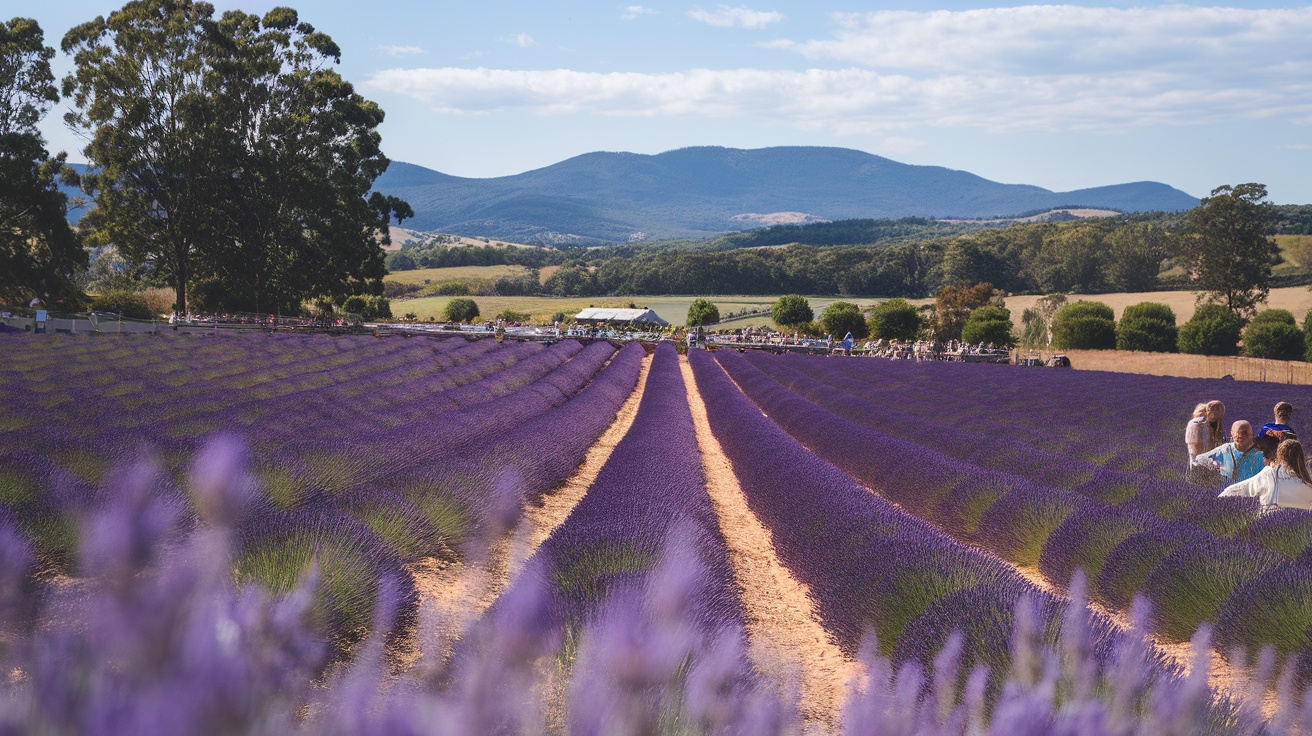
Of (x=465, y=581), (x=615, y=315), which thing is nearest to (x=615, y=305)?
(x=615, y=315)

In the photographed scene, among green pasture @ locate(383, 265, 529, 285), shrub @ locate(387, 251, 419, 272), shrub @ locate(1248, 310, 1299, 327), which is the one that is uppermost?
shrub @ locate(387, 251, 419, 272)

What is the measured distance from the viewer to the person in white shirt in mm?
6316

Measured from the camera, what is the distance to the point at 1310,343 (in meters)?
35.0

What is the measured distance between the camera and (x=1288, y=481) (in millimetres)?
6375

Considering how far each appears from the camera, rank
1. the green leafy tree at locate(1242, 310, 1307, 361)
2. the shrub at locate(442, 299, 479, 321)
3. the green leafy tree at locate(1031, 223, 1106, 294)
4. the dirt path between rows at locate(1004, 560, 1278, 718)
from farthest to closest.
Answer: the green leafy tree at locate(1031, 223, 1106, 294)
the shrub at locate(442, 299, 479, 321)
the green leafy tree at locate(1242, 310, 1307, 361)
the dirt path between rows at locate(1004, 560, 1278, 718)

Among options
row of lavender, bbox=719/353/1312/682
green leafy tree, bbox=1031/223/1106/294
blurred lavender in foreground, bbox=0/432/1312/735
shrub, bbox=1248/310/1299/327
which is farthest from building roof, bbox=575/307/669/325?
blurred lavender in foreground, bbox=0/432/1312/735

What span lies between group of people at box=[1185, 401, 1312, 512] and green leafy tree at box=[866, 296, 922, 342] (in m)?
45.6

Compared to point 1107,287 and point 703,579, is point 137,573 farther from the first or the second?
point 1107,287

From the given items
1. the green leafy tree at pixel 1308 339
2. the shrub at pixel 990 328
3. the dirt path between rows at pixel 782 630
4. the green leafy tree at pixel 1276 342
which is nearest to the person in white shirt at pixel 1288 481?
the dirt path between rows at pixel 782 630

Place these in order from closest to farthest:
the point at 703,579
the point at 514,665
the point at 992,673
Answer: the point at 514,665 < the point at 992,673 < the point at 703,579

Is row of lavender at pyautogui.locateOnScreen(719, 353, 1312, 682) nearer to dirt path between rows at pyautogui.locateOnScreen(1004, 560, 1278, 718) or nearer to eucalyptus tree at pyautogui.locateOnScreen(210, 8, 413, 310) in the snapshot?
dirt path between rows at pyautogui.locateOnScreen(1004, 560, 1278, 718)

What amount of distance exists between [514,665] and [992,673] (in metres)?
1.73

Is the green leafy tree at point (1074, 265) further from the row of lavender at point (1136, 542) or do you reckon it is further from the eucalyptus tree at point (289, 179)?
the row of lavender at point (1136, 542)

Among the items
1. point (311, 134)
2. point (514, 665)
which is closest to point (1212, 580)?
point (514, 665)
